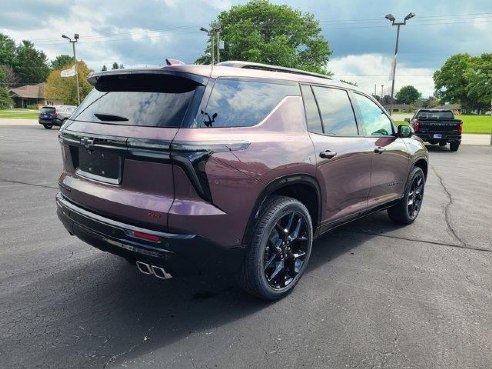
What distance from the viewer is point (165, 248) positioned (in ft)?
8.48

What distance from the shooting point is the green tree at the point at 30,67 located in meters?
114

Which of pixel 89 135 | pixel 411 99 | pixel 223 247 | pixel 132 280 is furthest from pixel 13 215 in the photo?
pixel 411 99

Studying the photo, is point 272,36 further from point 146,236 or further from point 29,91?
point 29,91

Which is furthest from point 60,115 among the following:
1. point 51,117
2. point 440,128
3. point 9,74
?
point 9,74

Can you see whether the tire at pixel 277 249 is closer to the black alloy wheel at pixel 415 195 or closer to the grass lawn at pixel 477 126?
the black alloy wheel at pixel 415 195

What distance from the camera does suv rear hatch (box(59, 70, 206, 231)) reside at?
2.61 m

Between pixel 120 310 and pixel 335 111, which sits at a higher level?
pixel 335 111

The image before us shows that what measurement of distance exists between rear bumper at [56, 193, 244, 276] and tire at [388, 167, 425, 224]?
3.21 metres

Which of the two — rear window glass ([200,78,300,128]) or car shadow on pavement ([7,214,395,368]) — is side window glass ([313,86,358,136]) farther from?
car shadow on pavement ([7,214,395,368])

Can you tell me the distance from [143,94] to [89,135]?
496 mm

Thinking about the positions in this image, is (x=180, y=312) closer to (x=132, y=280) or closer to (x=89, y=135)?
(x=132, y=280)

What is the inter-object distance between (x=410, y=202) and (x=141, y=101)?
405cm

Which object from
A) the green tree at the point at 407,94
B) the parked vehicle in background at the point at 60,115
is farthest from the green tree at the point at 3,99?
the green tree at the point at 407,94

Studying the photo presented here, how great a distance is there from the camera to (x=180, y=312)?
313 cm
